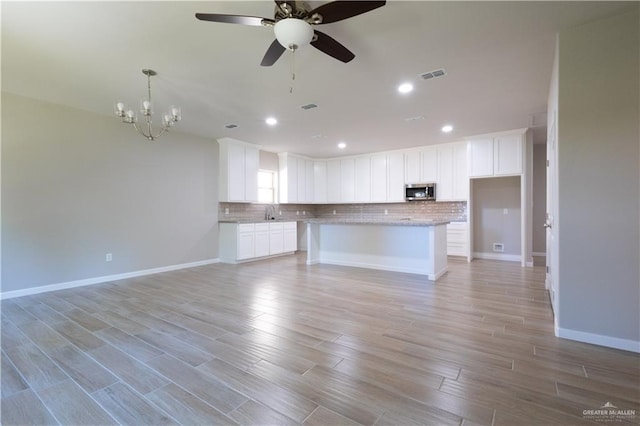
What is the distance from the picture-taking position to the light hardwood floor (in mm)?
1636

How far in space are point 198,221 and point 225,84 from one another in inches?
132

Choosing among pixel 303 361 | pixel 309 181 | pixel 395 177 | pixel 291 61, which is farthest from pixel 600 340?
pixel 309 181

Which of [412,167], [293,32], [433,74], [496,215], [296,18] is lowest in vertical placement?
[496,215]

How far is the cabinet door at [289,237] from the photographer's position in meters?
7.36

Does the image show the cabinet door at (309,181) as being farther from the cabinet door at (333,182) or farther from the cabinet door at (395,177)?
the cabinet door at (395,177)

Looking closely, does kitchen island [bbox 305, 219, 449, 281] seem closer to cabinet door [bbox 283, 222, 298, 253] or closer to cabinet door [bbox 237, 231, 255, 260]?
cabinet door [bbox 237, 231, 255, 260]

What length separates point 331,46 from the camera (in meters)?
2.34

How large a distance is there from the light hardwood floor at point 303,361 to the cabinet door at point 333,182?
4.90 meters

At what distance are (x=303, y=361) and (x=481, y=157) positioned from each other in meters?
5.72

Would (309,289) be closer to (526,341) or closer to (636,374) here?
(526,341)

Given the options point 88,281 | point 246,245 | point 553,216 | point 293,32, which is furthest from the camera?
point 246,245

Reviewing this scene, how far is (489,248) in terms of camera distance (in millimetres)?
6703

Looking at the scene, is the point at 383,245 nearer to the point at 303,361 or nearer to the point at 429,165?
the point at 429,165

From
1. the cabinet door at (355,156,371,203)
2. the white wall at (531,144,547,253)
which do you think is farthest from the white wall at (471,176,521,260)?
the cabinet door at (355,156,371,203)
